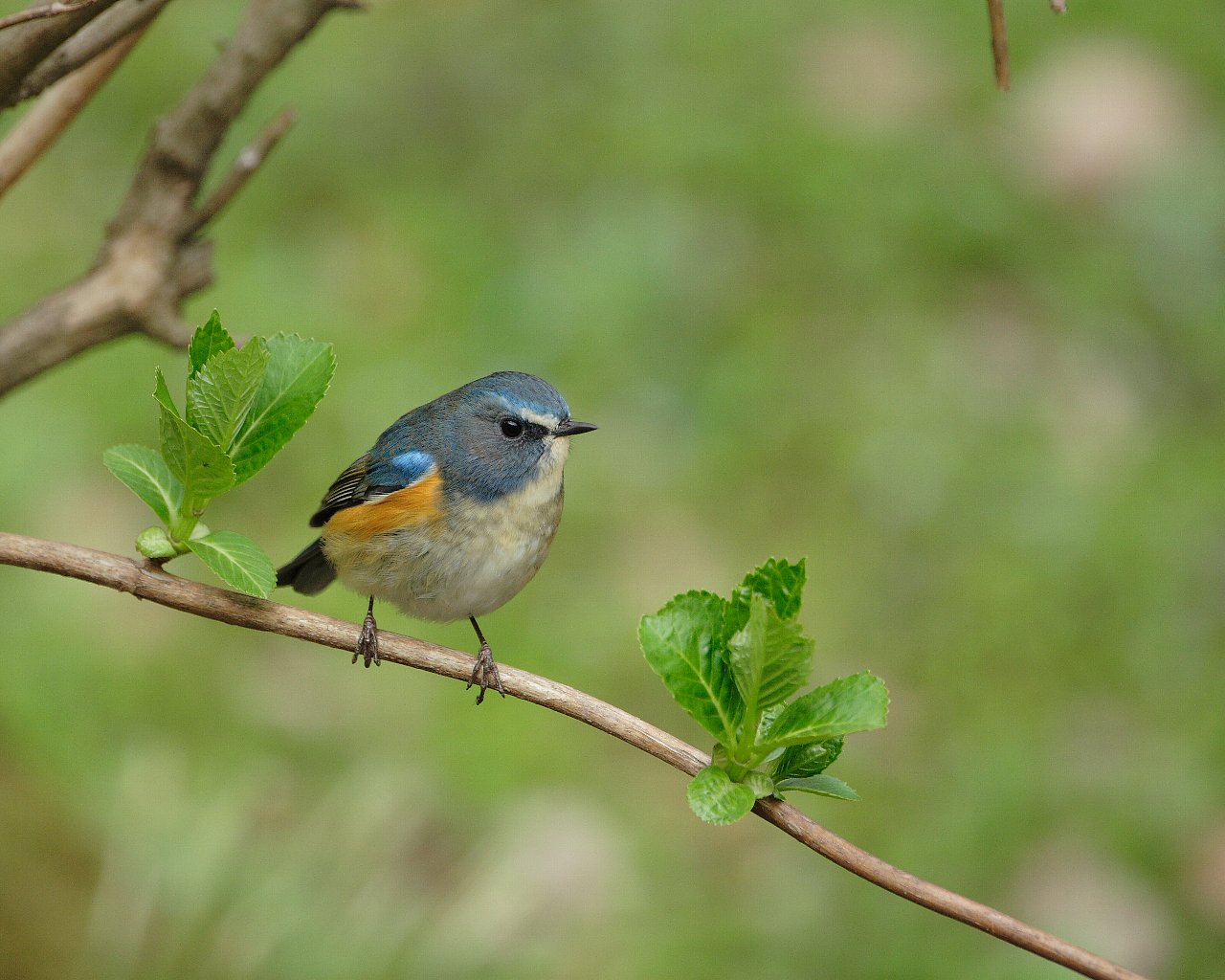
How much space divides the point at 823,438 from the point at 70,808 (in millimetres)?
3506

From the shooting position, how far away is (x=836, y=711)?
1460mm

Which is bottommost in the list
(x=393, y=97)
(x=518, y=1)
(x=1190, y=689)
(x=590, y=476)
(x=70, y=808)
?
(x=70, y=808)

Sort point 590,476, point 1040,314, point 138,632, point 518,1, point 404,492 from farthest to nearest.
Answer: point 518,1
point 1040,314
point 590,476
point 138,632
point 404,492

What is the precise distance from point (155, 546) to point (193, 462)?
0.41ft

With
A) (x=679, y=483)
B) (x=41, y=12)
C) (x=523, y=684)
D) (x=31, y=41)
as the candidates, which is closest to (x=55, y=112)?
(x=31, y=41)

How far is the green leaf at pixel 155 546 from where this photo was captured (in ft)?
5.38

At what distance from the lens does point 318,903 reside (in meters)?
3.20

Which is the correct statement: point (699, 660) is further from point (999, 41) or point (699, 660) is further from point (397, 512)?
point (397, 512)

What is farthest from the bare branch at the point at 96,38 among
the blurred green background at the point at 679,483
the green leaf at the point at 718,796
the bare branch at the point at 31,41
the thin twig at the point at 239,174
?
the blurred green background at the point at 679,483

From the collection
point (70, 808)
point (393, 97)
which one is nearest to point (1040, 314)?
point (393, 97)

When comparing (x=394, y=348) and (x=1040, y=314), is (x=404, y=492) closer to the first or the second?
(x=394, y=348)

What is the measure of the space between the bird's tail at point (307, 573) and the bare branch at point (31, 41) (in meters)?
1.60

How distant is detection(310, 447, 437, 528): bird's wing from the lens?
10.1 ft

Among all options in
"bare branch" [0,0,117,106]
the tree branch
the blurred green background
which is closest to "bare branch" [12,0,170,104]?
"bare branch" [0,0,117,106]
